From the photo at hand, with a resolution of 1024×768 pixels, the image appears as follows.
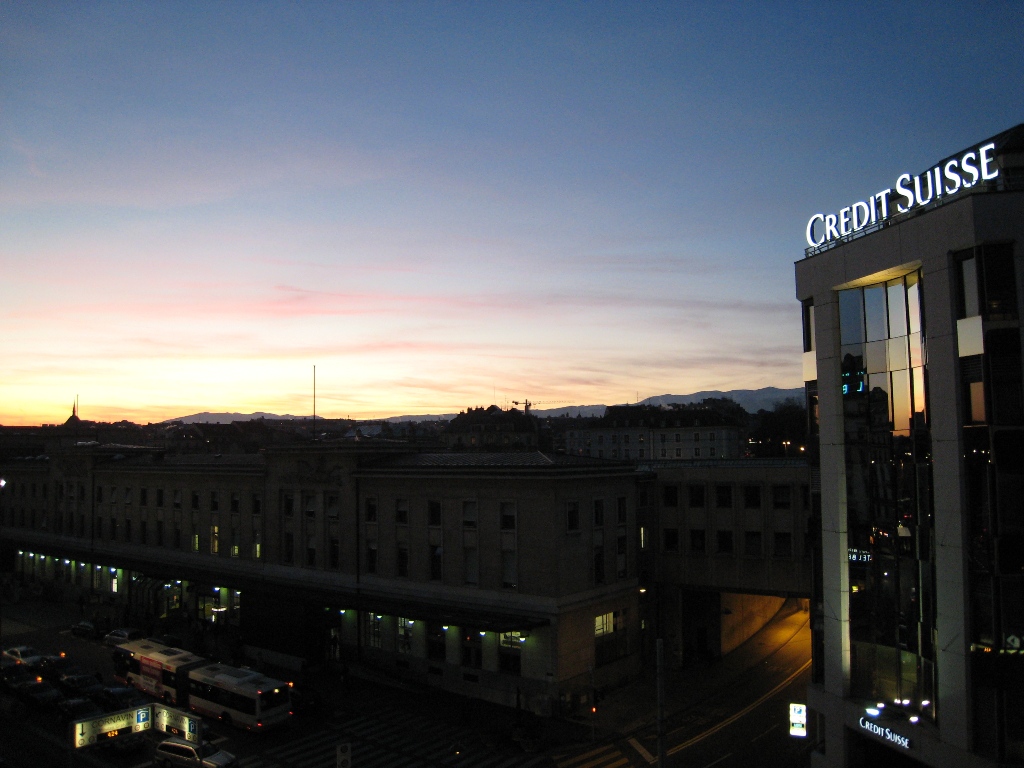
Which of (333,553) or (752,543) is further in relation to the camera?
(333,553)

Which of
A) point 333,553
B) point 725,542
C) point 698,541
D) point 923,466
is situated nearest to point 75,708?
point 333,553

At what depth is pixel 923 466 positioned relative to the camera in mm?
30359

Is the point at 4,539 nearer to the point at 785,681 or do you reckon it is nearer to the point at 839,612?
the point at 785,681

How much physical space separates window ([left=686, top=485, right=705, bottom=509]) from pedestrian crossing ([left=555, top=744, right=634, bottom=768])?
19808 millimetres

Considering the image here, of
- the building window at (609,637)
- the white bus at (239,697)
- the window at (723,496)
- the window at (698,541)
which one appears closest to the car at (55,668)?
the white bus at (239,697)

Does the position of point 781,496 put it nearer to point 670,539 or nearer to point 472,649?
point 670,539

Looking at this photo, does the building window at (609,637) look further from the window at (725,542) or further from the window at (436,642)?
the window at (436,642)

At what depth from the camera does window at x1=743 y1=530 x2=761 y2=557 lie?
170 feet

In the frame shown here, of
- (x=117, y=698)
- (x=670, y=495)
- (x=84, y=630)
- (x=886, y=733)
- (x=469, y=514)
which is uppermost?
(x=670, y=495)

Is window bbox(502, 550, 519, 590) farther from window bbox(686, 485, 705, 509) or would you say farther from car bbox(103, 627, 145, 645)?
car bbox(103, 627, 145, 645)

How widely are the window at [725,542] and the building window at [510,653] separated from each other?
16423 millimetres

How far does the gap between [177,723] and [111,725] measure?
123 inches

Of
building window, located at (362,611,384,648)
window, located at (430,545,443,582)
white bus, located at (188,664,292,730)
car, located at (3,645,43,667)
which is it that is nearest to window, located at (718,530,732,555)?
window, located at (430,545,443,582)

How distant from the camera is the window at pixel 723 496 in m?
52.9
